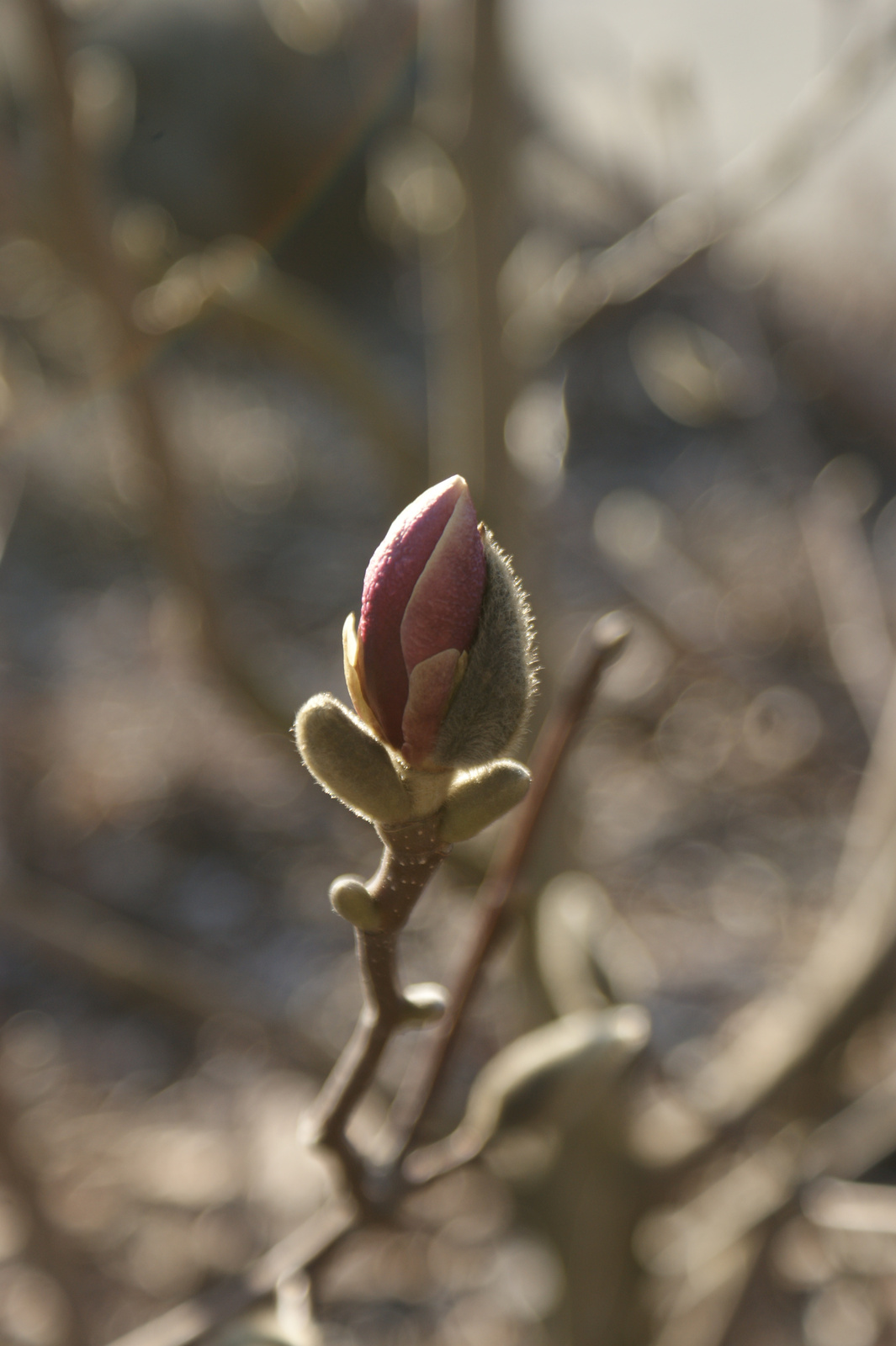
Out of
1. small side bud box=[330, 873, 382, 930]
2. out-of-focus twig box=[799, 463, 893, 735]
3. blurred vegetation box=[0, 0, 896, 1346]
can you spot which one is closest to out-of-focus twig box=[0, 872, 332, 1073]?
blurred vegetation box=[0, 0, 896, 1346]

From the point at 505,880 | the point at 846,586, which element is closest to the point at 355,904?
the point at 505,880

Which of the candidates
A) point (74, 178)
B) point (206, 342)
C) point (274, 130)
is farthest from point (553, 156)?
point (274, 130)

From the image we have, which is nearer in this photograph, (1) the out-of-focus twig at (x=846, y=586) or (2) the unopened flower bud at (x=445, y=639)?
(2) the unopened flower bud at (x=445, y=639)

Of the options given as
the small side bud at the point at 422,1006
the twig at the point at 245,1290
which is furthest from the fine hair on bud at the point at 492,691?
the twig at the point at 245,1290

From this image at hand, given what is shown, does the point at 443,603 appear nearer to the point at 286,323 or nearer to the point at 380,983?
the point at 380,983

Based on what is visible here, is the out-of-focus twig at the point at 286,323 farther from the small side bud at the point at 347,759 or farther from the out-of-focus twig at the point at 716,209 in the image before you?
the small side bud at the point at 347,759

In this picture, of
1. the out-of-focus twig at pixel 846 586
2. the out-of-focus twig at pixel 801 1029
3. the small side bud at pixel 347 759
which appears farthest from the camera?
the out-of-focus twig at pixel 846 586

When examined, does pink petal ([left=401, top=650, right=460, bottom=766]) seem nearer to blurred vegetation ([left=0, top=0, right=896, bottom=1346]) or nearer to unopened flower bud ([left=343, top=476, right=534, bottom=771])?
unopened flower bud ([left=343, top=476, right=534, bottom=771])
